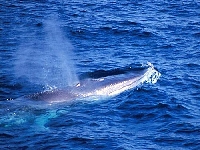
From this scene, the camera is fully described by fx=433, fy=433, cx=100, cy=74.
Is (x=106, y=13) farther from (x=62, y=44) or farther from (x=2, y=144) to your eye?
(x=2, y=144)

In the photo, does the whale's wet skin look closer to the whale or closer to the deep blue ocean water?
the whale

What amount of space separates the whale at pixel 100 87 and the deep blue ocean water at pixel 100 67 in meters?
0.65

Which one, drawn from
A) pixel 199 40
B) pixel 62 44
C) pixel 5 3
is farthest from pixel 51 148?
pixel 5 3

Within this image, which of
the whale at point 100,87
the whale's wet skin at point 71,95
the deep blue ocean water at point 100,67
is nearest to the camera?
the deep blue ocean water at point 100,67

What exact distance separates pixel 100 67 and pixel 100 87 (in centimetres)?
476

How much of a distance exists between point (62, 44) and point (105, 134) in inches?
676

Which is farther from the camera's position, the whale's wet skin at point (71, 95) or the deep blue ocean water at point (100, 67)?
the whale's wet skin at point (71, 95)

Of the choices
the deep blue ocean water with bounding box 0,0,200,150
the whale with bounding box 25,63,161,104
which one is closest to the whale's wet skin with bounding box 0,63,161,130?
the whale with bounding box 25,63,161,104

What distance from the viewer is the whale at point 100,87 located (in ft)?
89.8

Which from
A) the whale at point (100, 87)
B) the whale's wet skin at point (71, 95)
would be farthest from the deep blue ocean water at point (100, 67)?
the whale at point (100, 87)

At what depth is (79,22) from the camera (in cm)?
4462

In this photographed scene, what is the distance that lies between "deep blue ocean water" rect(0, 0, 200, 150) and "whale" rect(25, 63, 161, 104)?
2.15 ft

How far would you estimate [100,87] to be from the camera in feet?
94.8

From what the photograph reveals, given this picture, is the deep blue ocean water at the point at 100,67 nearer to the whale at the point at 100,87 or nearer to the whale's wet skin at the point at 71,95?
the whale's wet skin at the point at 71,95
